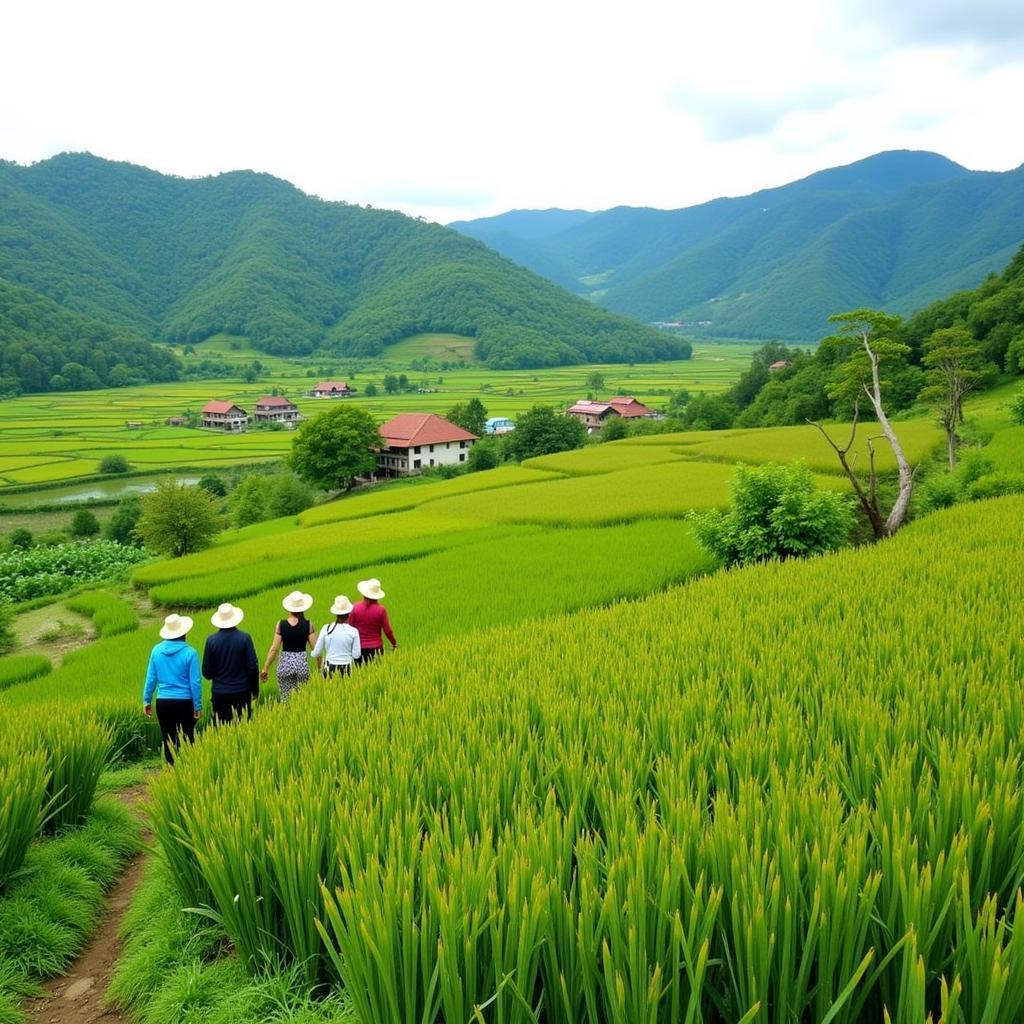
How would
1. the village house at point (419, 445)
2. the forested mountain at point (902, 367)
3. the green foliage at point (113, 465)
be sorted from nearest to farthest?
the forested mountain at point (902, 367) → the green foliage at point (113, 465) → the village house at point (419, 445)

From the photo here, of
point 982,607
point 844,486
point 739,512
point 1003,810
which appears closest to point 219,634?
point 1003,810

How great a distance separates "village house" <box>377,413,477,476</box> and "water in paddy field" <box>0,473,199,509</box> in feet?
51.6

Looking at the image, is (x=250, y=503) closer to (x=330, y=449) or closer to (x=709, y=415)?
(x=330, y=449)

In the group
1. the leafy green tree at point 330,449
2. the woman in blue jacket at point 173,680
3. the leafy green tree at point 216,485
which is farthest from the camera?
the leafy green tree at point 330,449

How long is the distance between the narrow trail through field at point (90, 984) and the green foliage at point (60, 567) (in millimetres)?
22452

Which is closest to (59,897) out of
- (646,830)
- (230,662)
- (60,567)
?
(230,662)

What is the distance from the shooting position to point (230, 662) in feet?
25.3

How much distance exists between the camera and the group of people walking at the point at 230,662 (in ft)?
24.1

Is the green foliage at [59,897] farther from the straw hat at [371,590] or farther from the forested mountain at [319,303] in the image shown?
the forested mountain at [319,303]

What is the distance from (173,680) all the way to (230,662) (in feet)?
1.88

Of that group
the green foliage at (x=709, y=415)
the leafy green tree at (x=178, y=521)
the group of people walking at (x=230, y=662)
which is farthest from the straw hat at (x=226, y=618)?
the green foliage at (x=709, y=415)

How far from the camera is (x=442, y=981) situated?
9.09ft

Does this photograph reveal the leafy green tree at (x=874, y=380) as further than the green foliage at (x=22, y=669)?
Yes

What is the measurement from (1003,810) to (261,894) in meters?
3.79
